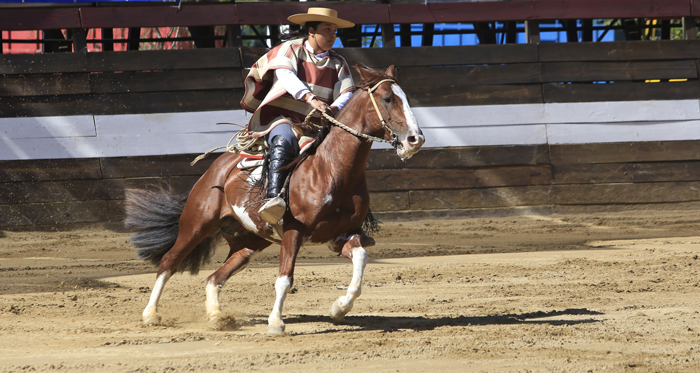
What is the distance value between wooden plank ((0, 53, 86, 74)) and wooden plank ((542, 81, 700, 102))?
6.91 m

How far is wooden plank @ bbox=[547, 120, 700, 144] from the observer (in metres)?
10.3

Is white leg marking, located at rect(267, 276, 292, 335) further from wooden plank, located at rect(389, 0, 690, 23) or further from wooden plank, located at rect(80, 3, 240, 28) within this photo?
wooden plank, located at rect(389, 0, 690, 23)

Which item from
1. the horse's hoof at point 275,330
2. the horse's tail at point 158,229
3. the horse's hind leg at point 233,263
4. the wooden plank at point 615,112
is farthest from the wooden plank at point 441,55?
the horse's hoof at point 275,330

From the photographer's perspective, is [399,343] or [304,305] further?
[304,305]

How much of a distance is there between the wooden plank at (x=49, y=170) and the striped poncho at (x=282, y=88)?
5298 mm

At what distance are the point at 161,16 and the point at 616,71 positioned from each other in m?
6.92

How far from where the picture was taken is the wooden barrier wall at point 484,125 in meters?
9.73

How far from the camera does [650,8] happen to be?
10438mm

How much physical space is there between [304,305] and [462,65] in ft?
19.1

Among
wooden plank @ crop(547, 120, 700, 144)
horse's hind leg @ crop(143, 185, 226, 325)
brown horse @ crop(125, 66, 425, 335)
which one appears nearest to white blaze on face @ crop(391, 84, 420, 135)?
brown horse @ crop(125, 66, 425, 335)

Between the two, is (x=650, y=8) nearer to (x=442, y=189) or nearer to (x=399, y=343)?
(x=442, y=189)

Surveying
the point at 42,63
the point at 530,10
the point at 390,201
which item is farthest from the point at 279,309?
the point at 530,10

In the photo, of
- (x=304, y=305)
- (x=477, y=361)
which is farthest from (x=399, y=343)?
(x=304, y=305)

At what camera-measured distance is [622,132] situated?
1038 centimetres
